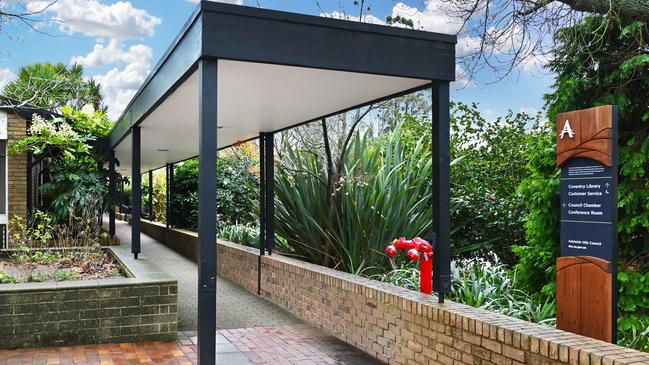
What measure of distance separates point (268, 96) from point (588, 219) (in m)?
3.32

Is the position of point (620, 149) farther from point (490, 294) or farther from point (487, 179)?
point (487, 179)

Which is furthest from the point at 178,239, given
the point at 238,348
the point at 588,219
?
the point at 588,219

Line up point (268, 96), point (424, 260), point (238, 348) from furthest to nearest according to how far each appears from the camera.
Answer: point (268, 96)
point (238, 348)
point (424, 260)

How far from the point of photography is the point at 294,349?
5793 millimetres

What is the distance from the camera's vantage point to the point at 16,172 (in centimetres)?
→ 1202

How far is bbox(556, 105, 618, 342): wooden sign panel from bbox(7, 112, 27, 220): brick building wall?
35.4 ft

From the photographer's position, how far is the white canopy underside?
5.13m

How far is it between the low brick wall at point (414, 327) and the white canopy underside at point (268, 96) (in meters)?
1.85

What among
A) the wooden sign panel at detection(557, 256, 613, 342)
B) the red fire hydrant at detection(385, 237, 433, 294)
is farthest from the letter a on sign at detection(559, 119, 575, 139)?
the red fire hydrant at detection(385, 237, 433, 294)

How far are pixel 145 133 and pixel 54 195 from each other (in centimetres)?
382

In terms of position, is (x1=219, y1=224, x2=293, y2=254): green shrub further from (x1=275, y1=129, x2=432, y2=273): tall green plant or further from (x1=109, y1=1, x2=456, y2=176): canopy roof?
(x1=109, y1=1, x2=456, y2=176): canopy roof

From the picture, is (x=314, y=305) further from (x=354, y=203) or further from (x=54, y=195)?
(x=54, y=195)

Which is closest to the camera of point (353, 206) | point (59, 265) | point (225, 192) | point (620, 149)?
point (620, 149)

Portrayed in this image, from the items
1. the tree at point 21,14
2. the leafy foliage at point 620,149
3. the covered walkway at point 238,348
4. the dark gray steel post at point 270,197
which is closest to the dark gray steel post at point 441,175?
the covered walkway at point 238,348
